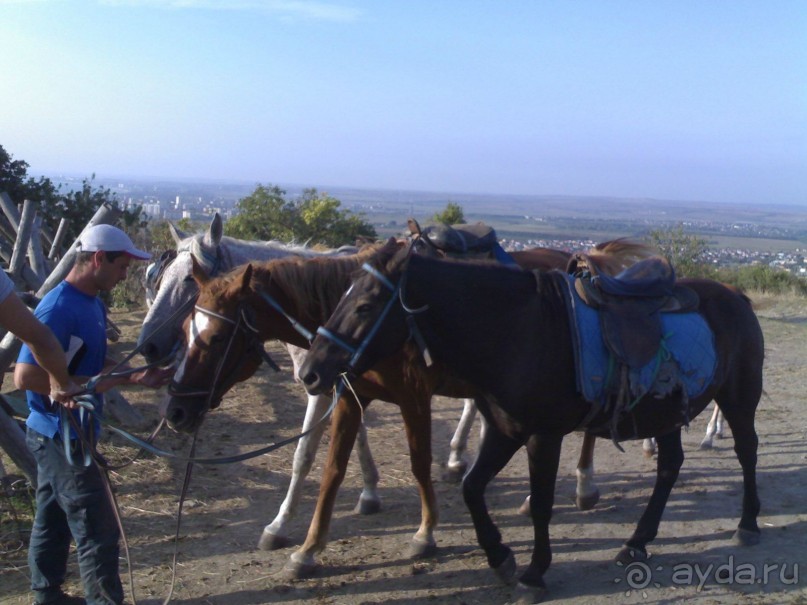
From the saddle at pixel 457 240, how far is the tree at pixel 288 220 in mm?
14099

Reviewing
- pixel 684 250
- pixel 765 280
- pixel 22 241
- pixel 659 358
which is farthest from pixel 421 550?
pixel 765 280

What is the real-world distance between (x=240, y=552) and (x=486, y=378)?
2126 millimetres

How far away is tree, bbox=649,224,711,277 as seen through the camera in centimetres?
1886

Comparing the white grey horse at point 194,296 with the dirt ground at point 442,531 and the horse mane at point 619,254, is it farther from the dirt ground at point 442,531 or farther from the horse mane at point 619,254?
the horse mane at point 619,254

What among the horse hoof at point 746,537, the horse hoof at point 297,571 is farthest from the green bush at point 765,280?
the horse hoof at point 297,571

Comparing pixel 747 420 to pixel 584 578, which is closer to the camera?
pixel 584 578

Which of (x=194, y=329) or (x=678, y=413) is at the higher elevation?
(x=194, y=329)

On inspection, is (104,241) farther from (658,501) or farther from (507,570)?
(658,501)

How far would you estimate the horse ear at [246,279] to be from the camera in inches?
150

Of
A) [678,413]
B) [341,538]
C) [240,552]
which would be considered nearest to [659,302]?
[678,413]

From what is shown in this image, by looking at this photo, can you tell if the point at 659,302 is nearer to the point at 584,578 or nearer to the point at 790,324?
the point at 584,578

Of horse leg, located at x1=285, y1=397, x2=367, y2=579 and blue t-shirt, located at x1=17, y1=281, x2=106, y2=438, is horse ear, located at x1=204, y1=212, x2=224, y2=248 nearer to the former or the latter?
blue t-shirt, located at x1=17, y1=281, x2=106, y2=438

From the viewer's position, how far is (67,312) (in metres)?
3.26

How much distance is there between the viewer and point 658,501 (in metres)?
4.29
